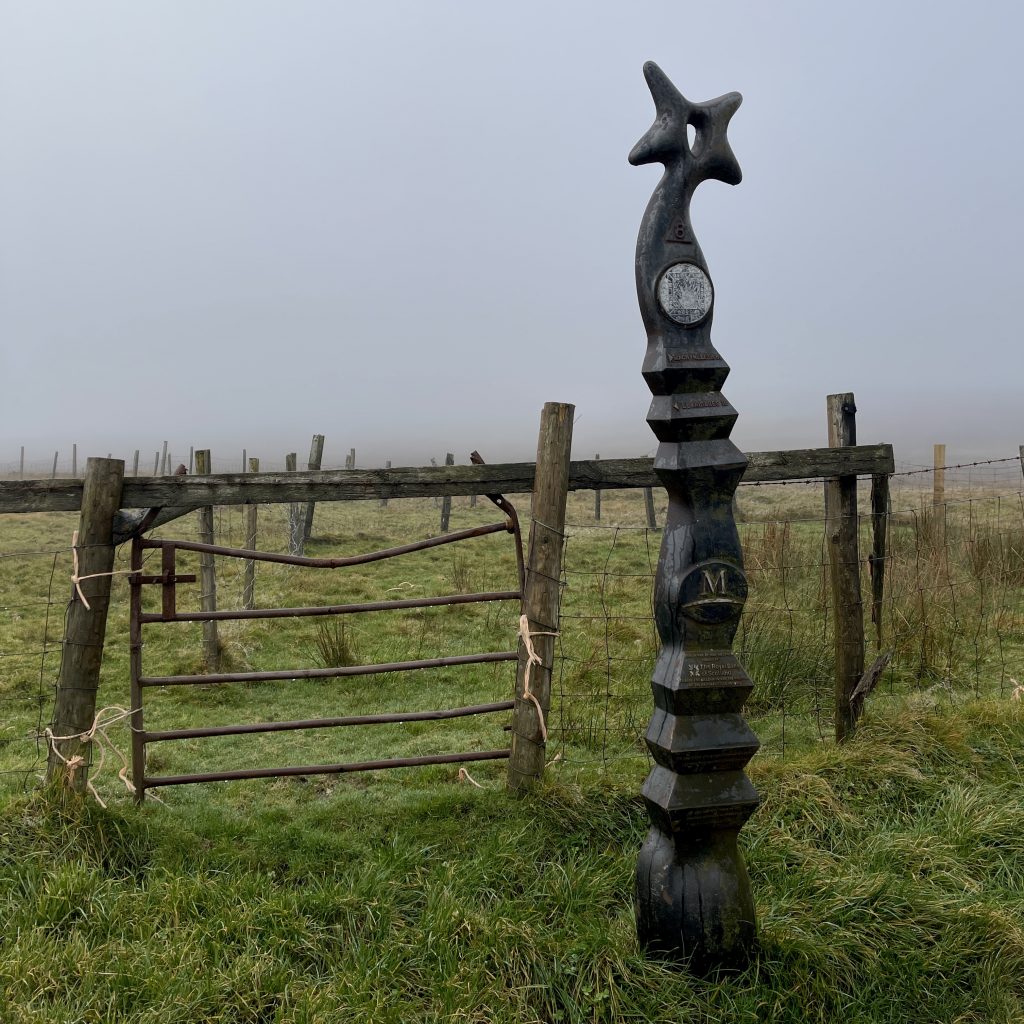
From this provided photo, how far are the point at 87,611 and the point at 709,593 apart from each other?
2803 millimetres

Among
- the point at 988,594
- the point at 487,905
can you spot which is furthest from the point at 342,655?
the point at 988,594

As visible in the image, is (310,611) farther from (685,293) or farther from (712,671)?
(685,293)

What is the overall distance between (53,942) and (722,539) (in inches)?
107

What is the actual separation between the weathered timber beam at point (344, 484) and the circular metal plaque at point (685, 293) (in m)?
1.31

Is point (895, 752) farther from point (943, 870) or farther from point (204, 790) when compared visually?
point (204, 790)

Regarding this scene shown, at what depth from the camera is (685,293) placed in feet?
9.73

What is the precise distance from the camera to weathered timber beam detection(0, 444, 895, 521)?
3.99 meters

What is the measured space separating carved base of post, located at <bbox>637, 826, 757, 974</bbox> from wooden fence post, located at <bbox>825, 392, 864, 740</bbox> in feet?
7.06

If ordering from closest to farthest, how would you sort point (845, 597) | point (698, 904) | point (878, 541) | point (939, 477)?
point (698, 904)
point (845, 597)
point (878, 541)
point (939, 477)

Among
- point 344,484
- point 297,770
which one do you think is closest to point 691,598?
point 344,484

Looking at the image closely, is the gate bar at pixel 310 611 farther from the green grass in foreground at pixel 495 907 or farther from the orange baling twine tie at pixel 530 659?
the green grass in foreground at pixel 495 907

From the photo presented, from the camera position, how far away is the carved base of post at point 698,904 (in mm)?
2842

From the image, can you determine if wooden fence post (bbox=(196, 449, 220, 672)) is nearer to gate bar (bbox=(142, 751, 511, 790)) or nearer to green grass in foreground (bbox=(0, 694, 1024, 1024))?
green grass in foreground (bbox=(0, 694, 1024, 1024))

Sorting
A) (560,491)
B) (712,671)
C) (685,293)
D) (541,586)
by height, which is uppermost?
(685,293)
